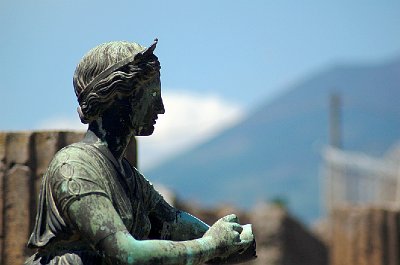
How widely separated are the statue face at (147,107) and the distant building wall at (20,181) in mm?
4395

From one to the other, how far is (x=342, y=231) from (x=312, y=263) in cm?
685

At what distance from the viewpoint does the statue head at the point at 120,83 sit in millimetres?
7375

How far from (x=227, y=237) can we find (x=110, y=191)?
0.56 metres

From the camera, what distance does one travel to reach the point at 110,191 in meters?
7.31

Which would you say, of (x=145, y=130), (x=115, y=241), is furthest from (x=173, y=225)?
(x=115, y=241)

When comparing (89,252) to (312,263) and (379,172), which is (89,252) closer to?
(312,263)

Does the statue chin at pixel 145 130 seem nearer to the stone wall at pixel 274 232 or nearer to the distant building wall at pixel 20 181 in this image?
the distant building wall at pixel 20 181

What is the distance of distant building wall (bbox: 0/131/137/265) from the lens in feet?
39.7

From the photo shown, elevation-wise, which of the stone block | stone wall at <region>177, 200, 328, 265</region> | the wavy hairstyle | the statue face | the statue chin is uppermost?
the wavy hairstyle

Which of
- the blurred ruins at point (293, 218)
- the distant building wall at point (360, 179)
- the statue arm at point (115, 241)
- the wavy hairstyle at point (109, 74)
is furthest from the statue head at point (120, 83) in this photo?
the distant building wall at point (360, 179)

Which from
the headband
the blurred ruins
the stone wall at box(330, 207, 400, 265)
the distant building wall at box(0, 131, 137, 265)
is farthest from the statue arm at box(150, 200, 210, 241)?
the stone wall at box(330, 207, 400, 265)

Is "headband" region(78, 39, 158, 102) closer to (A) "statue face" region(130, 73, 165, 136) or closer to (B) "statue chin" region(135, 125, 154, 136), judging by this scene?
(A) "statue face" region(130, 73, 165, 136)

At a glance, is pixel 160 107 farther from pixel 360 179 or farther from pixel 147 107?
pixel 360 179

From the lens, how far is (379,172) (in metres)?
45.4
